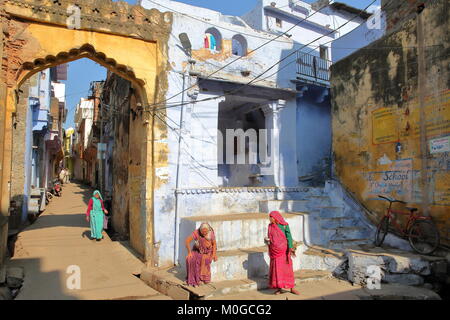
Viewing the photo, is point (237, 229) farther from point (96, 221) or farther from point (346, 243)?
point (96, 221)

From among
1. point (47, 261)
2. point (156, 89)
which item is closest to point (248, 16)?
point (156, 89)

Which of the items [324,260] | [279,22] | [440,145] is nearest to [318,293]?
[324,260]

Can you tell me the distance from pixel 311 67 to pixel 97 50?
6461mm

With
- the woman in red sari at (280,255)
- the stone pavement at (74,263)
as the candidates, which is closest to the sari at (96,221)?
the stone pavement at (74,263)

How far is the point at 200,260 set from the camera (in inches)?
237

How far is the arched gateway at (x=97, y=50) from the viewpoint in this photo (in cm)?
648

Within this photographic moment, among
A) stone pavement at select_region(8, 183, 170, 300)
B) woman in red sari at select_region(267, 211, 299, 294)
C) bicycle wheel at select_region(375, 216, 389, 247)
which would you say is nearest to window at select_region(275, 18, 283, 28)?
bicycle wheel at select_region(375, 216, 389, 247)

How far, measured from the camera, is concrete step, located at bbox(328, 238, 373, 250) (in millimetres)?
7641

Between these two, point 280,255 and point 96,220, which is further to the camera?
point 96,220

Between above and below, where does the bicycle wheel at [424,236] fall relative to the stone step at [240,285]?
above

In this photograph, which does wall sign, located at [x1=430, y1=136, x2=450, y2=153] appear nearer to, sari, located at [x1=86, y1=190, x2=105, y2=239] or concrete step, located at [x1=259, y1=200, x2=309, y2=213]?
concrete step, located at [x1=259, y1=200, x2=309, y2=213]

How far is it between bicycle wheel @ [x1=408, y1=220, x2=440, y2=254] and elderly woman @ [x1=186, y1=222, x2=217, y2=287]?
161 inches

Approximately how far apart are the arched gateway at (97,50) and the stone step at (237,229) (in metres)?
1.11

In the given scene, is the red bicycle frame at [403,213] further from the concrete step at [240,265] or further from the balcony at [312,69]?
the balcony at [312,69]
